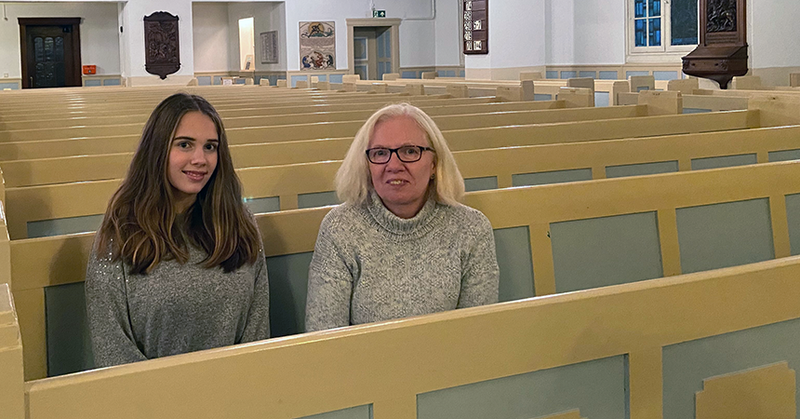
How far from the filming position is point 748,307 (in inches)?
58.9

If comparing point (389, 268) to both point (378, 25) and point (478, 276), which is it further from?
point (378, 25)

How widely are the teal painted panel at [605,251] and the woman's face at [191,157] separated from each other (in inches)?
43.7

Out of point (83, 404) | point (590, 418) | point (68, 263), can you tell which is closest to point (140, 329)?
point (68, 263)

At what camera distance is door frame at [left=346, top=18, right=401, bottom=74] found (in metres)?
20.0

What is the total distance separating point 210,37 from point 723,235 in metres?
20.0

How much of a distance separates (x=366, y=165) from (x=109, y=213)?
2.13 feet

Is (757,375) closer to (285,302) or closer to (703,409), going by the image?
(703,409)

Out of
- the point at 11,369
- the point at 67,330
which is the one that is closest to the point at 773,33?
the point at 67,330

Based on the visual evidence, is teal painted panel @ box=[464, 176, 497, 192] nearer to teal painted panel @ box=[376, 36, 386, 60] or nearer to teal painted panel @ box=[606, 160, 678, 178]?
teal painted panel @ box=[606, 160, 678, 178]

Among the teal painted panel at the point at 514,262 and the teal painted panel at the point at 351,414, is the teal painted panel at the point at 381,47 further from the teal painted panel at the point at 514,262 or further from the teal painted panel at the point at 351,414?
the teal painted panel at the point at 351,414

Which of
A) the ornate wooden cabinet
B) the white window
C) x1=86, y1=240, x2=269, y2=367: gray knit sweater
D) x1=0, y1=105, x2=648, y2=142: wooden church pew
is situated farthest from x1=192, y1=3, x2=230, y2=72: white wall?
x1=86, y1=240, x2=269, y2=367: gray knit sweater

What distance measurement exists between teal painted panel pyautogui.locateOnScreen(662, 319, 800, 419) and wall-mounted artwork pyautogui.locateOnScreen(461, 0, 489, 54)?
1481 cm

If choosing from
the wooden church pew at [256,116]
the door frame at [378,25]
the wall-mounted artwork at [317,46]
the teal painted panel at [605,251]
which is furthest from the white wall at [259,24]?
the teal painted panel at [605,251]

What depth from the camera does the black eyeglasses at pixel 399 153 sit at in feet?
7.27
